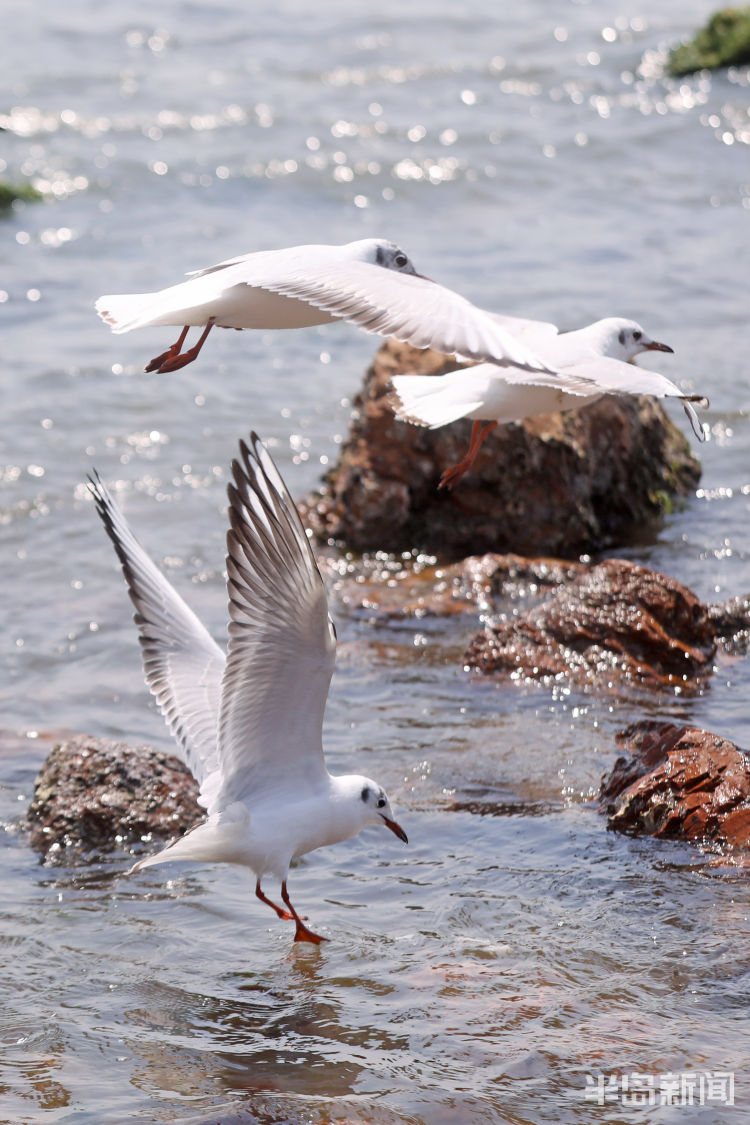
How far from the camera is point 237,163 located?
709 inches

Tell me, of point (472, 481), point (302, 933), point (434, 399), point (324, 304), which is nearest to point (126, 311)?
point (324, 304)

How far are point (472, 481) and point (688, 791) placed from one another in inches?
153

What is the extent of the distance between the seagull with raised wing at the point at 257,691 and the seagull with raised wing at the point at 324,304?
1.66ft

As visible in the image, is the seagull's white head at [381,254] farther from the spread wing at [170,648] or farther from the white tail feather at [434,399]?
the spread wing at [170,648]

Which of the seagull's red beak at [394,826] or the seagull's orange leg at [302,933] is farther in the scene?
the seagull's red beak at [394,826]

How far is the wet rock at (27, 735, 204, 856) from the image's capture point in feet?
20.9

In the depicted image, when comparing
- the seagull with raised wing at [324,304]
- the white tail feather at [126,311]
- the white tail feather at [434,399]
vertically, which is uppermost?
the seagull with raised wing at [324,304]

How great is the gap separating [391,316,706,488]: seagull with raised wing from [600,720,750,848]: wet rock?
4.04 ft

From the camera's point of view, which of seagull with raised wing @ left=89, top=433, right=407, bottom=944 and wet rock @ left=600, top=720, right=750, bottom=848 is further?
wet rock @ left=600, top=720, right=750, bottom=848

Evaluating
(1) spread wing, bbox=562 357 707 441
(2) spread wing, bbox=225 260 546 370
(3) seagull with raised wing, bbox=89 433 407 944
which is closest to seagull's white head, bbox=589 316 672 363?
(1) spread wing, bbox=562 357 707 441

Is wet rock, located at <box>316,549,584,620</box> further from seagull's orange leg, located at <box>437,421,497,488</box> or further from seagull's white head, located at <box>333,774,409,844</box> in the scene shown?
seagull's white head, located at <box>333,774,409,844</box>

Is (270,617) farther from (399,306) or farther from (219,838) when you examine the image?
(399,306)

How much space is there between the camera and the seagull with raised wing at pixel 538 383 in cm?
595

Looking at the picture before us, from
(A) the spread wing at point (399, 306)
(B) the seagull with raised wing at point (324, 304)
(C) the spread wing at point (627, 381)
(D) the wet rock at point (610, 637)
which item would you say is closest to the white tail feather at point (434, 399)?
(C) the spread wing at point (627, 381)
